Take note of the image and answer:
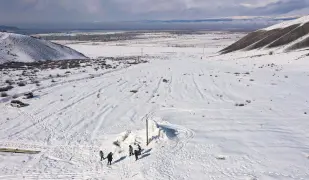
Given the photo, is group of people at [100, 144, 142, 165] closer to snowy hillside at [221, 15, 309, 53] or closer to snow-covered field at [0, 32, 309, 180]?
snow-covered field at [0, 32, 309, 180]

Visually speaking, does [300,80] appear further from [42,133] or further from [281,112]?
[42,133]

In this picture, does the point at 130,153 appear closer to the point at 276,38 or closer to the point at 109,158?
the point at 109,158

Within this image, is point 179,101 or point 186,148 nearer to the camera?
point 186,148

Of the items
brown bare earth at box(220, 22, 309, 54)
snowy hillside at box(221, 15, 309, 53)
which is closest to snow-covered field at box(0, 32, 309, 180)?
snowy hillside at box(221, 15, 309, 53)

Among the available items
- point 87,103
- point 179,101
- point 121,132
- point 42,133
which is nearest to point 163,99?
point 179,101

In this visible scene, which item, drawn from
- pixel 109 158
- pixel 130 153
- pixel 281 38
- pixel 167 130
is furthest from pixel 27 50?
pixel 109 158

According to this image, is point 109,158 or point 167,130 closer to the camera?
point 109,158
